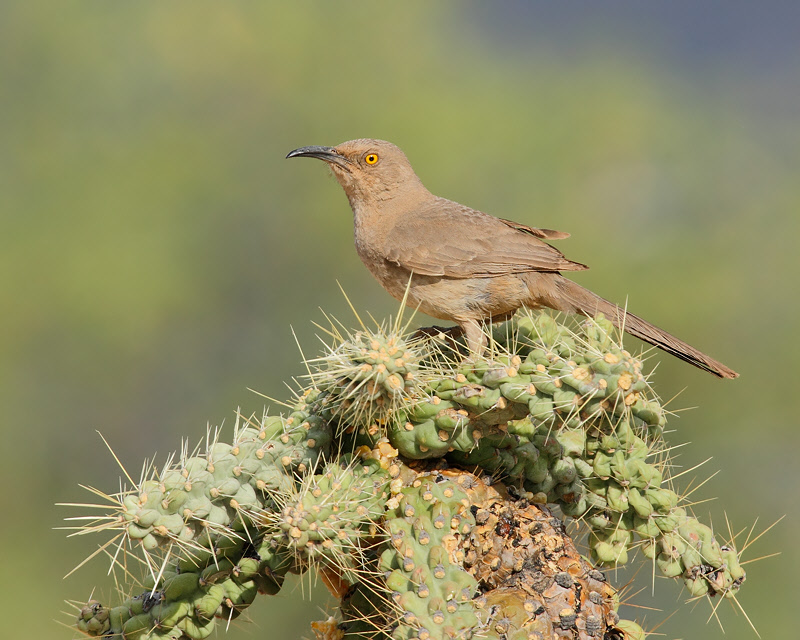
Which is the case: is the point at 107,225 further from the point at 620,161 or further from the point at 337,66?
the point at 620,161

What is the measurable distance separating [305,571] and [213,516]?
38 cm

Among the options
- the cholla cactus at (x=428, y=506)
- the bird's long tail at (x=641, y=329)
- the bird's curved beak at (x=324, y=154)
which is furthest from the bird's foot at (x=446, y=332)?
the cholla cactus at (x=428, y=506)

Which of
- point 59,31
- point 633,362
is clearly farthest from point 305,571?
point 59,31

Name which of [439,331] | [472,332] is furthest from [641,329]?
[439,331]

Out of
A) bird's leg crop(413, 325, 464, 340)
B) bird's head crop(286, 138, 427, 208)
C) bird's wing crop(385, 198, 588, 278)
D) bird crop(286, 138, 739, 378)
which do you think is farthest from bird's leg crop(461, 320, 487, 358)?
bird's head crop(286, 138, 427, 208)

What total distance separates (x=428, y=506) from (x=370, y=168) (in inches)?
95.7

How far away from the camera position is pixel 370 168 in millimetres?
4371

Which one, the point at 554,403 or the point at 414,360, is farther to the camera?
the point at 414,360

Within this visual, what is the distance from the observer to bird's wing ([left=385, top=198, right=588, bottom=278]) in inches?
152

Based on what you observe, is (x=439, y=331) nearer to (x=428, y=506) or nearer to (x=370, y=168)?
(x=370, y=168)

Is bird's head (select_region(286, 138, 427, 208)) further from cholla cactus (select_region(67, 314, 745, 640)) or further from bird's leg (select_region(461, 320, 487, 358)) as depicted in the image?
cholla cactus (select_region(67, 314, 745, 640))

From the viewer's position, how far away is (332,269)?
848 cm

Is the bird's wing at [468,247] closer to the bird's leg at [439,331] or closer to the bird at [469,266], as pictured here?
the bird at [469,266]

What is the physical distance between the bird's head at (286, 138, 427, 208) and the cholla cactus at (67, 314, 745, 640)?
1992mm
